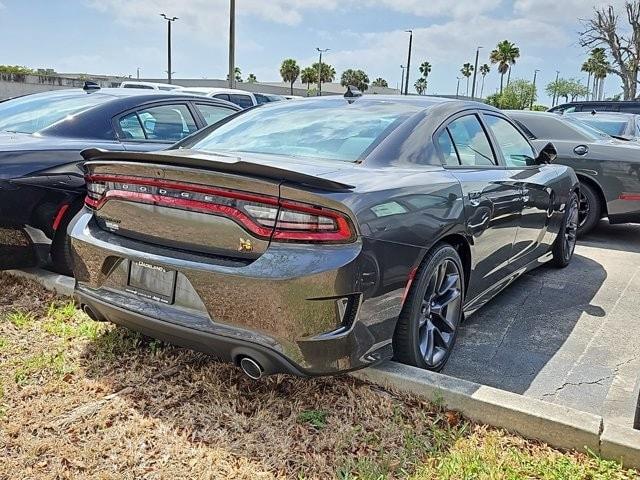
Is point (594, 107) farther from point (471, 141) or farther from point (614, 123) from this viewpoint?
point (471, 141)

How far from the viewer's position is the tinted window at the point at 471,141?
344cm

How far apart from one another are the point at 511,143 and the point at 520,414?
8.02 feet

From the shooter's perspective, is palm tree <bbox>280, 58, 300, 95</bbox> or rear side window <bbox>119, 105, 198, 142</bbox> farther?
palm tree <bbox>280, 58, 300, 95</bbox>

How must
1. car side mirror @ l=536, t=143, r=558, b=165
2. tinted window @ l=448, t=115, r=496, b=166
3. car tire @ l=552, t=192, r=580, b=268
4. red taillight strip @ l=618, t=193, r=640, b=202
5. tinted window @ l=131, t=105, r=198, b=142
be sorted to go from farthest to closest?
red taillight strip @ l=618, t=193, r=640, b=202 < car tire @ l=552, t=192, r=580, b=268 < tinted window @ l=131, t=105, r=198, b=142 < car side mirror @ l=536, t=143, r=558, b=165 < tinted window @ l=448, t=115, r=496, b=166

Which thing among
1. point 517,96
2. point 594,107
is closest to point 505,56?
point 517,96

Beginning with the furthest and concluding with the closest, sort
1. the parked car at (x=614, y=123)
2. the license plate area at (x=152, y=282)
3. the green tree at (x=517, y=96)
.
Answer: the green tree at (x=517, y=96)
the parked car at (x=614, y=123)
the license plate area at (x=152, y=282)

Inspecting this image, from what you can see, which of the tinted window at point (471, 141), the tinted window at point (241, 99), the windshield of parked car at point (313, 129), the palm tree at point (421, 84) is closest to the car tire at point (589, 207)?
the tinted window at point (471, 141)

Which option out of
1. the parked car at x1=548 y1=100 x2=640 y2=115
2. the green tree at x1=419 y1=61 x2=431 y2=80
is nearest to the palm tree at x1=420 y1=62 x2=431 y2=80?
the green tree at x1=419 y1=61 x2=431 y2=80

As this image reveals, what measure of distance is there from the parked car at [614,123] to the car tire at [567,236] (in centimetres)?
354

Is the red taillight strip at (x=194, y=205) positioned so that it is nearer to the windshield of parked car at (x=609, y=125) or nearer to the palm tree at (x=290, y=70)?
the windshield of parked car at (x=609, y=125)

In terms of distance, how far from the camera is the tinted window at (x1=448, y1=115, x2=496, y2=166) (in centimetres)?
344

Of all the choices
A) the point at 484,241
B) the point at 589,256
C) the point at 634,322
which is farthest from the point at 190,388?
the point at 589,256

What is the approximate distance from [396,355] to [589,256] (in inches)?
154

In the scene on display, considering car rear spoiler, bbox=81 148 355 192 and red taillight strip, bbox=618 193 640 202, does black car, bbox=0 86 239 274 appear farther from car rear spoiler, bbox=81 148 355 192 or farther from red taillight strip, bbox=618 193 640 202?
red taillight strip, bbox=618 193 640 202
